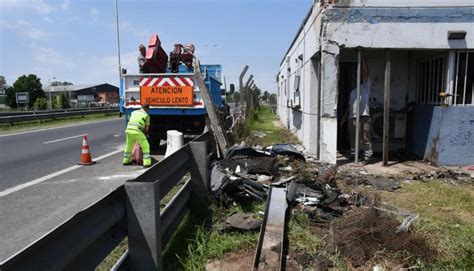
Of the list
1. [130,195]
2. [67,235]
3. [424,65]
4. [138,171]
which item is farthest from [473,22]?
[67,235]

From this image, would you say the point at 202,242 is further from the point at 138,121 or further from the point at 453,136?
the point at 453,136

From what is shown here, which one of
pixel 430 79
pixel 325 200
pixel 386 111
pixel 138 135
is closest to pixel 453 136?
pixel 386 111

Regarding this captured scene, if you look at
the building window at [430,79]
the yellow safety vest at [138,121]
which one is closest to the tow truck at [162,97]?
the yellow safety vest at [138,121]

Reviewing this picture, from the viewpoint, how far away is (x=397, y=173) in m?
8.18

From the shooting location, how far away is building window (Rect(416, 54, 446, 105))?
924 cm

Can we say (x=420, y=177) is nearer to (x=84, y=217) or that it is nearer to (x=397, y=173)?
(x=397, y=173)

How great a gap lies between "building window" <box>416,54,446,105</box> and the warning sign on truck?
5992 mm

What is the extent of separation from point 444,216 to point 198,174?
→ 11.0 ft

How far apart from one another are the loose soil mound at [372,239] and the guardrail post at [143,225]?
75.7 inches

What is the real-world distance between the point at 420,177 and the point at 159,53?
778 centimetres

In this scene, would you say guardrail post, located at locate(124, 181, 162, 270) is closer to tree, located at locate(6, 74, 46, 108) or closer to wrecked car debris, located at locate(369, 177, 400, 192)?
wrecked car debris, located at locate(369, 177, 400, 192)

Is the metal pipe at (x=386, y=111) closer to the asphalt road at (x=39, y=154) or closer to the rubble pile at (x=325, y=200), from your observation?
the rubble pile at (x=325, y=200)

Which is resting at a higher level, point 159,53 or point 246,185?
point 159,53

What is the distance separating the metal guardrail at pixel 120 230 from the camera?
2.08 metres
